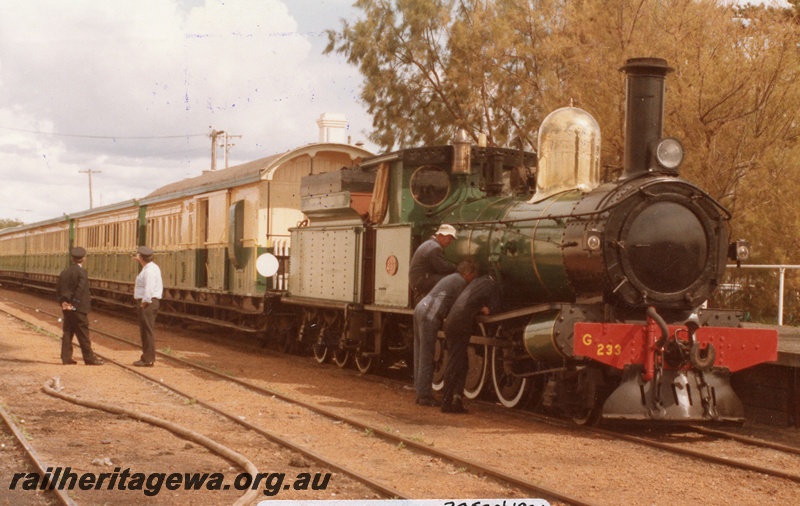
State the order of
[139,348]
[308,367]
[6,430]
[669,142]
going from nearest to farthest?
[6,430]
[669,142]
[308,367]
[139,348]

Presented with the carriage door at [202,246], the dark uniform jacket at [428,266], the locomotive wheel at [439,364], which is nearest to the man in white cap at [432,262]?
the dark uniform jacket at [428,266]

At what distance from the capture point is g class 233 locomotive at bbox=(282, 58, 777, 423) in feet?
27.2

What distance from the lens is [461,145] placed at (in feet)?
36.5

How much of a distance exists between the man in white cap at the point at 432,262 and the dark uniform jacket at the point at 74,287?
495 centimetres

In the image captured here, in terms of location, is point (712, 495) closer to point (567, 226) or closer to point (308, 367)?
point (567, 226)

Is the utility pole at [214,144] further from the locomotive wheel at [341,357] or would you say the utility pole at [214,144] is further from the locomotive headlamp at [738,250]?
the locomotive headlamp at [738,250]

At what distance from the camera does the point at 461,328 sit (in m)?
9.77

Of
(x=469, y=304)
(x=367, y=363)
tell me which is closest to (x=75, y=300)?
(x=367, y=363)

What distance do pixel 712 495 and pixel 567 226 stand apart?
3.24m

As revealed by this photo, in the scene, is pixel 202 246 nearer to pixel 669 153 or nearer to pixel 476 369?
pixel 476 369

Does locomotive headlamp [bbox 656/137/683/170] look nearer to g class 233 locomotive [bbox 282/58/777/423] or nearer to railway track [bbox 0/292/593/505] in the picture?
g class 233 locomotive [bbox 282/58/777/423]

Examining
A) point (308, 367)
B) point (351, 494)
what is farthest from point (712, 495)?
point (308, 367)

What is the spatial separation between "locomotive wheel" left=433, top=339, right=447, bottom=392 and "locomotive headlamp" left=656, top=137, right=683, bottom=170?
342cm
